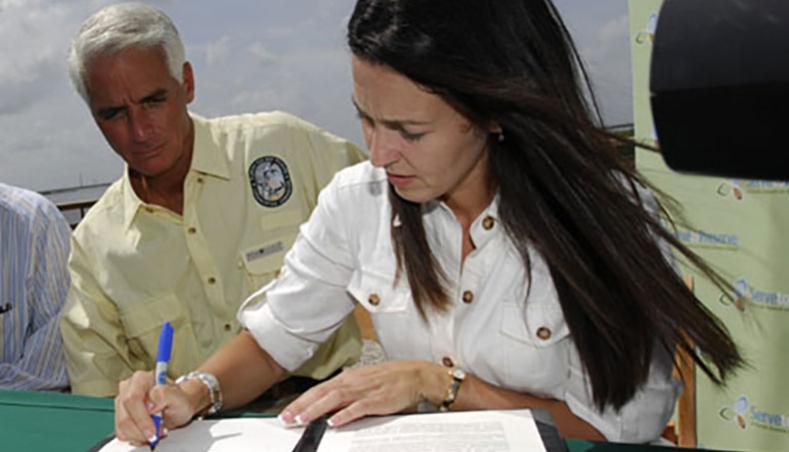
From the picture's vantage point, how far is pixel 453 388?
46.7 inches

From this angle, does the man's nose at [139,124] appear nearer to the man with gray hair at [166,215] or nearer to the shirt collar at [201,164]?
the man with gray hair at [166,215]

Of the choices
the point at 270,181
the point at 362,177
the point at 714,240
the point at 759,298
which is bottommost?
the point at 759,298

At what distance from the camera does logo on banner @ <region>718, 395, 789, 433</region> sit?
1938 millimetres

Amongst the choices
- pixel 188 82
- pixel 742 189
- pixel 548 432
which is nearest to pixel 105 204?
pixel 188 82

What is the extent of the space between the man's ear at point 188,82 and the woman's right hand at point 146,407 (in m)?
1.07

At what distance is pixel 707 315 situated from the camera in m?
1.12

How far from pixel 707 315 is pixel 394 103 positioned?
1.68 ft

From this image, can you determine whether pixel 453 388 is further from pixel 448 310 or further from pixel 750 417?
pixel 750 417

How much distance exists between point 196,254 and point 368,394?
100 centimetres

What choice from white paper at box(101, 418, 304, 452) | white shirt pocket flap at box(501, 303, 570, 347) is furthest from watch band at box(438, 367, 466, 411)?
white paper at box(101, 418, 304, 452)

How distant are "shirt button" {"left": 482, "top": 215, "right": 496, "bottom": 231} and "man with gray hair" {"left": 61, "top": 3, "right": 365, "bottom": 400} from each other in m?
0.80

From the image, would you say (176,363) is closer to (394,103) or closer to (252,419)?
(252,419)

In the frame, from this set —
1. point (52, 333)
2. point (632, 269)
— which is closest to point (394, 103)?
point (632, 269)

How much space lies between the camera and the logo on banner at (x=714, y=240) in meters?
1.99
